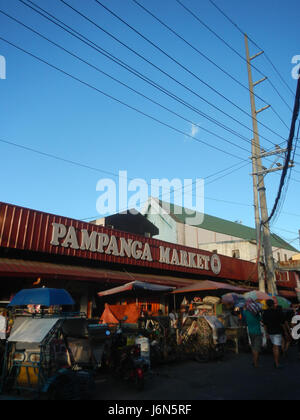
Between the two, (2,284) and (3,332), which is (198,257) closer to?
(2,284)

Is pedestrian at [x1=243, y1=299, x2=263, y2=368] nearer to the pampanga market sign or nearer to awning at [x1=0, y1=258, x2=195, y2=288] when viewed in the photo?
awning at [x1=0, y1=258, x2=195, y2=288]

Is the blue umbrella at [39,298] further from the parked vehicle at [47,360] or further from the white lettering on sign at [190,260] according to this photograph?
the white lettering on sign at [190,260]

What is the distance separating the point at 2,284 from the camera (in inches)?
537

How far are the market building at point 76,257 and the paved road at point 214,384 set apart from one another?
20.7 ft

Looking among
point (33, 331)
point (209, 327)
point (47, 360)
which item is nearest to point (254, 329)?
point (209, 327)

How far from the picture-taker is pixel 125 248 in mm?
17438

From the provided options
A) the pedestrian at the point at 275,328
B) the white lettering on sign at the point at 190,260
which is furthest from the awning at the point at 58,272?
the pedestrian at the point at 275,328

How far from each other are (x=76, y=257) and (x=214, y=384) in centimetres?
947

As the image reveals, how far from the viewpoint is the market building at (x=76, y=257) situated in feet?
42.8

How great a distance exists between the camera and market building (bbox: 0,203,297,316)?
42.8 ft

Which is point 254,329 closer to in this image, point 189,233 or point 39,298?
point 39,298

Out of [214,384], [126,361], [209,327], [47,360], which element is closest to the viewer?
[47,360]

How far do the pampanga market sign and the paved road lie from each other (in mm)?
7237

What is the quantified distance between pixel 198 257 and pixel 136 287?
1104cm
